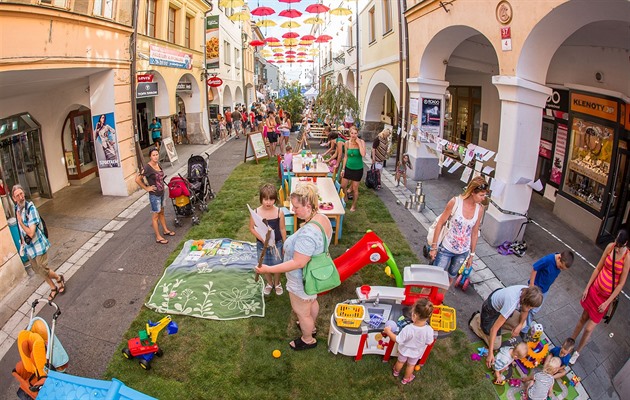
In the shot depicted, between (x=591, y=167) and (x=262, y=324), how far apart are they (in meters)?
7.14

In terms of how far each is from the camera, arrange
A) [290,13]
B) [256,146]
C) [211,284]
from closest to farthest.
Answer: [211,284] < [256,146] < [290,13]

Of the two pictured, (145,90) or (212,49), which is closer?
(145,90)

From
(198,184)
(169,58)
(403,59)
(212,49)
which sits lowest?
(198,184)

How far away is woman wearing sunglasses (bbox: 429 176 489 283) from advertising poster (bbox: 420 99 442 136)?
6.09m

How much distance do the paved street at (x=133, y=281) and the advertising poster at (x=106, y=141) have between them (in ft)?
3.73

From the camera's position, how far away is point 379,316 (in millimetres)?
4527

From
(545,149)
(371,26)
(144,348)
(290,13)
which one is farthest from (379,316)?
(290,13)

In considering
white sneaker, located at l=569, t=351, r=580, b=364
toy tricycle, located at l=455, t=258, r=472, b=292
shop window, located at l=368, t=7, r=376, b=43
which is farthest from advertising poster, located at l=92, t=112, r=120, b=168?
shop window, located at l=368, t=7, r=376, b=43

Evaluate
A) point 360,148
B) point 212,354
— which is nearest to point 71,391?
point 212,354

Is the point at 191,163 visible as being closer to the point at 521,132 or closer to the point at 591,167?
the point at 521,132

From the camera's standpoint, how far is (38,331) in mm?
3672

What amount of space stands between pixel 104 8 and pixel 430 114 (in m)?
8.39

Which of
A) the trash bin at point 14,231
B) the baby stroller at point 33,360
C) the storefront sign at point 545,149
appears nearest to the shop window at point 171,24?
the trash bin at point 14,231

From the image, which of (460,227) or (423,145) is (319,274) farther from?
(423,145)
